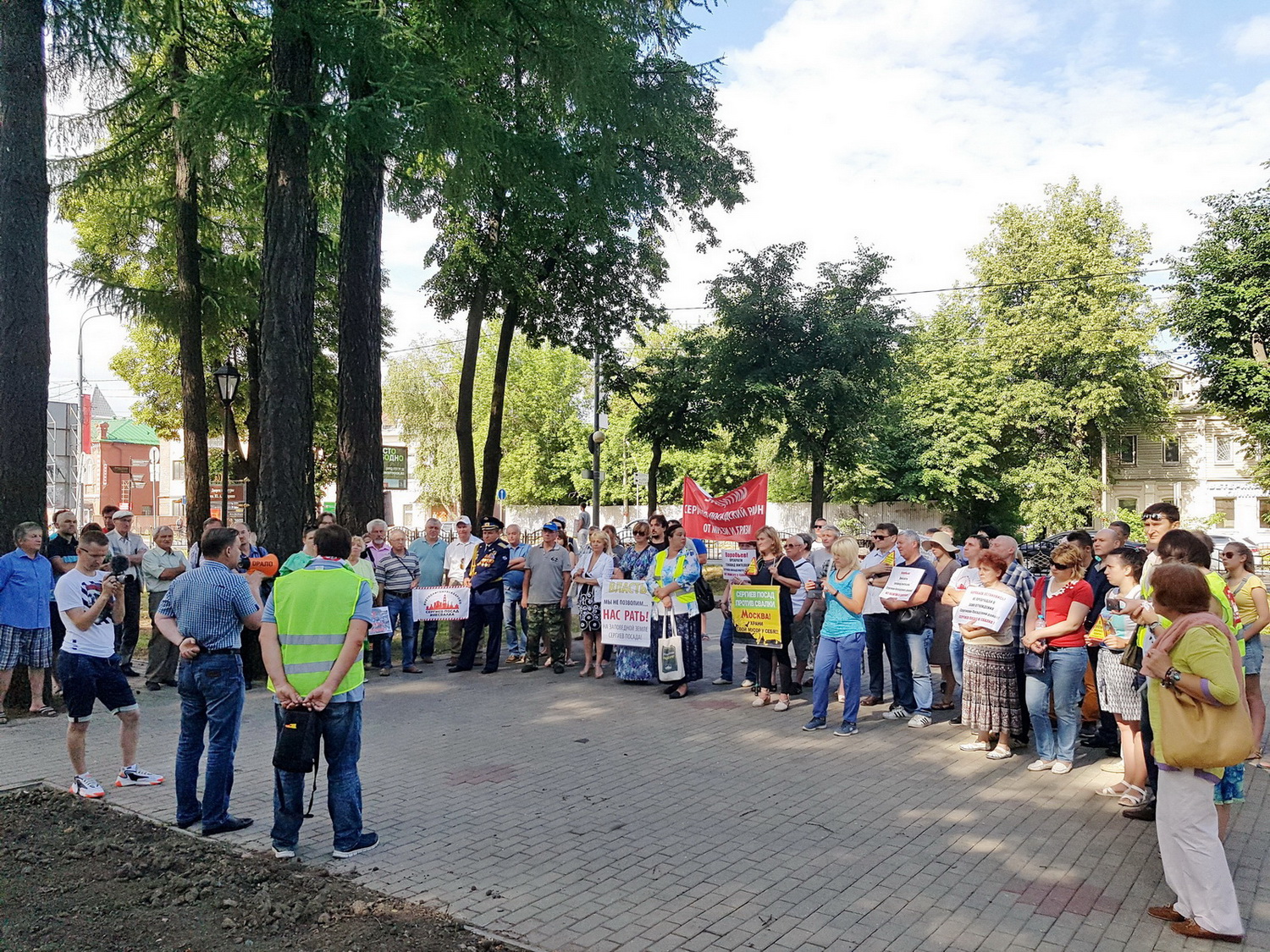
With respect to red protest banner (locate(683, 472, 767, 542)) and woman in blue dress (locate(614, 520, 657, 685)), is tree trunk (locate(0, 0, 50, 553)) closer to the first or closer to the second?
woman in blue dress (locate(614, 520, 657, 685))

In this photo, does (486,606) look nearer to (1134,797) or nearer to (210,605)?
(210,605)

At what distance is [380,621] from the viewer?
11719 mm

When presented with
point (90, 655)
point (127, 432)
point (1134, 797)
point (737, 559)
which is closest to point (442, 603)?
point (737, 559)

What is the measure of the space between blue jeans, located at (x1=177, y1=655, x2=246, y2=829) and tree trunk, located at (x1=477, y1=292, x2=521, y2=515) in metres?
14.6

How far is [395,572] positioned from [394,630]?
2.62 feet

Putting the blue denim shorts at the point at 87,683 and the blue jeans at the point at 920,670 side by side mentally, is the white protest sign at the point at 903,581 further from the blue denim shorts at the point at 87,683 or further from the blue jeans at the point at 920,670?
the blue denim shorts at the point at 87,683

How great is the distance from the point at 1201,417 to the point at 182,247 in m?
57.0

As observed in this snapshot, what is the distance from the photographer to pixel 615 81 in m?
11.9

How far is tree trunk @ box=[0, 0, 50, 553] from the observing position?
35.4 ft

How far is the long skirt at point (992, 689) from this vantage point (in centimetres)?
763

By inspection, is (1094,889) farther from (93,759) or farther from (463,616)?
(463,616)

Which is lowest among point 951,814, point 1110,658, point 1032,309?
point 951,814

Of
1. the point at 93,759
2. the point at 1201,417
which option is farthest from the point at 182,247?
the point at 1201,417

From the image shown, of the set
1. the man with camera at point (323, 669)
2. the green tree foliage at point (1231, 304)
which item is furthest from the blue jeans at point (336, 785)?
the green tree foliage at point (1231, 304)
